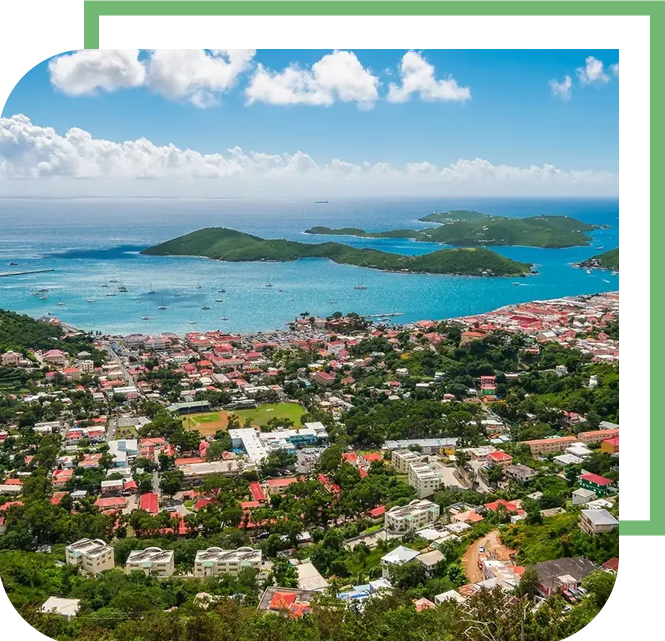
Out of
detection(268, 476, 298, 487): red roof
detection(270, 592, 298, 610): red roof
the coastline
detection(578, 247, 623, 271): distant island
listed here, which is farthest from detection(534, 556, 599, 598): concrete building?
the coastline

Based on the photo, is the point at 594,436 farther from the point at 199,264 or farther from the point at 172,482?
the point at 199,264

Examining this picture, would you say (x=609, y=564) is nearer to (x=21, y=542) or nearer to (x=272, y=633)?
(x=272, y=633)

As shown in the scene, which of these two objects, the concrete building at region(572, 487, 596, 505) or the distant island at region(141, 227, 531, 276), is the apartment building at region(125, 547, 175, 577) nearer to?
the distant island at region(141, 227, 531, 276)

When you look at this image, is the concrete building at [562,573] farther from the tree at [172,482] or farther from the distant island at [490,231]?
the distant island at [490,231]

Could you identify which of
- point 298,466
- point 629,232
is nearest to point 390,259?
point 298,466

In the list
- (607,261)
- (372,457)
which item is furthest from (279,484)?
(607,261)

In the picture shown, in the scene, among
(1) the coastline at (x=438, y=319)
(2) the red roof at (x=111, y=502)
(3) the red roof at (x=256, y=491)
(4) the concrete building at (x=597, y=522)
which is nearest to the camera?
(4) the concrete building at (x=597, y=522)

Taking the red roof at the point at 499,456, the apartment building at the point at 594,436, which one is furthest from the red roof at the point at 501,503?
the apartment building at the point at 594,436
